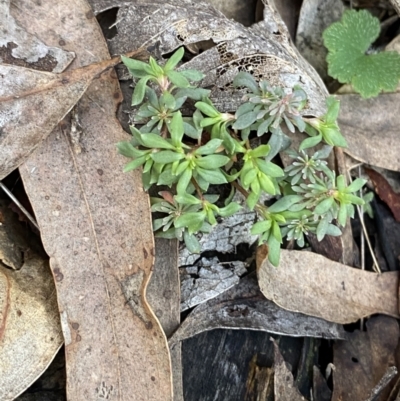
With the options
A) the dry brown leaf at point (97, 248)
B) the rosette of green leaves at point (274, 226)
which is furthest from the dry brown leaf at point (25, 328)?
the rosette of green leaves at point (274, 226)

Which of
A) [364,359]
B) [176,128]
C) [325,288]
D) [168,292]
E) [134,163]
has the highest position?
[176,128]

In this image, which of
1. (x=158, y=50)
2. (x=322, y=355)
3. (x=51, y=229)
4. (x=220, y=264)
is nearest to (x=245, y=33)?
(x=158, y=50)

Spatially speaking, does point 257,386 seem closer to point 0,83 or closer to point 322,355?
point 322,355

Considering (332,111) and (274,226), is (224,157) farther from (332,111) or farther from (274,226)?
(332,111)

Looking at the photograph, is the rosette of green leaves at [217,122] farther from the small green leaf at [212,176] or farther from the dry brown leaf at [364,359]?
the dry brown leaf at [364,359]

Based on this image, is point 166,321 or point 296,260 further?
point 296,260

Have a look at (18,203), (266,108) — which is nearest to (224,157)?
(266,108)
